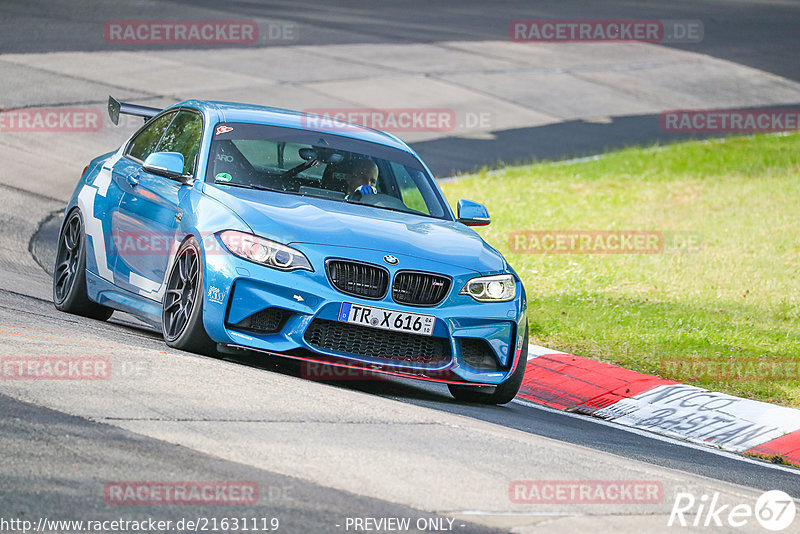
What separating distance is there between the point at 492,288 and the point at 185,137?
8.61 ft

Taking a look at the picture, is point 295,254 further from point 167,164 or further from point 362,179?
point 362,179

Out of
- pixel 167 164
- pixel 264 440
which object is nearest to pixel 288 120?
pixel 167 164

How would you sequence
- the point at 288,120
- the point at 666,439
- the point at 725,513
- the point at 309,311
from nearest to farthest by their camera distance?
the point at 725,513 → the point at 309,311 → the point at 666,439 → the point at 288,120

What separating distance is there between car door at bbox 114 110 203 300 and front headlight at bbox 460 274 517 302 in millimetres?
1934

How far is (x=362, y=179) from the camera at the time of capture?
8.77 metres

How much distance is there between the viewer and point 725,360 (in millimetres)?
10570

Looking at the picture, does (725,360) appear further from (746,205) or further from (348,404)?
(746,205)

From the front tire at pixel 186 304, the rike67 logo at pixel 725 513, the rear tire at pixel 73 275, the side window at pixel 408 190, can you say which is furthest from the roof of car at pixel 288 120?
the rike67 logo at pixel 725 513

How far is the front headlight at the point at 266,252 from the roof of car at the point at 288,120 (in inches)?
66.3

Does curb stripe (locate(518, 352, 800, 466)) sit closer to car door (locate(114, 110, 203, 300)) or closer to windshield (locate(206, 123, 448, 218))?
windshield (locate(206, 123, 448, 218))

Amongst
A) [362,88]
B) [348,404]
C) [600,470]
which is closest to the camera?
[600,470]

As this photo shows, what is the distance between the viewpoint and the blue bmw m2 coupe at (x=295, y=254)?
7.24m

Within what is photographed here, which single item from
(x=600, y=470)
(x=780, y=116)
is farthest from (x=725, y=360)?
(x=780, y=116)

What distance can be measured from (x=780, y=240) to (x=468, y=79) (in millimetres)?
11497
